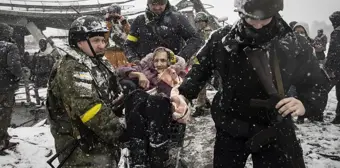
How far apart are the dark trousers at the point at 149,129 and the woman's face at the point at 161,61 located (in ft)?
2.85

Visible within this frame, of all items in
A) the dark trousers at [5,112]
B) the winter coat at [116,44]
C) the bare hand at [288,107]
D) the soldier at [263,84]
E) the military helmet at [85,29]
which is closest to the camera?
the bare hand at [288,107]

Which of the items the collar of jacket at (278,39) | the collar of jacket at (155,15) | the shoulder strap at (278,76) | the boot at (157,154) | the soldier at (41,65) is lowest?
the soldier at (41,65)

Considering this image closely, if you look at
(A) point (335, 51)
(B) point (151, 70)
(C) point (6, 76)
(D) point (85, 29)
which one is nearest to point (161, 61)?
(B) point (151, 70)

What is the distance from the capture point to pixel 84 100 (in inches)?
94.3

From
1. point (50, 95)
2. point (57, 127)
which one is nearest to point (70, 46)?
point (50, 95)

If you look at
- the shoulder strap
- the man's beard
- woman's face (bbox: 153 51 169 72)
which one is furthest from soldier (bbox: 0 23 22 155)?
the shoulder strap

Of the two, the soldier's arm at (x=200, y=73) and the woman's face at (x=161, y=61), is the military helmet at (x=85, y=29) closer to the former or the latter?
the soldier's arm at (x=200, y=73)

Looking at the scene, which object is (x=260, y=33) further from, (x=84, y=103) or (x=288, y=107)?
(x=84, y=103)

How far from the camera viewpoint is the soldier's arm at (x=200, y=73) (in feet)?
8.34

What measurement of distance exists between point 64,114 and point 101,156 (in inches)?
21.9

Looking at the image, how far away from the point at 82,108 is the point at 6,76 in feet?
13.1

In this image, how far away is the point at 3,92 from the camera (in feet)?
17.7

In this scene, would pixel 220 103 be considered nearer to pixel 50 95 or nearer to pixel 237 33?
pixel 237 33

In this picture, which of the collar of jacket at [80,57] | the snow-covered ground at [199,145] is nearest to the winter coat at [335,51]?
the snow-covered ground at [199,145]
